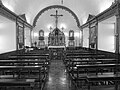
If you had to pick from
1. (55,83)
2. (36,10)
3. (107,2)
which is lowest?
(55,83)

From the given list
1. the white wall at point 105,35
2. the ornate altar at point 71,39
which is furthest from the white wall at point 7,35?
the ornate altar at point 71,39

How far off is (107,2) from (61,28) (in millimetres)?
8824

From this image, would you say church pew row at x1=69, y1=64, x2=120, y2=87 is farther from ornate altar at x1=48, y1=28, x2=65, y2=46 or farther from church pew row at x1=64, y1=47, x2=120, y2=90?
ornate altar at x1=48, y1=28, x2=65, y2=46

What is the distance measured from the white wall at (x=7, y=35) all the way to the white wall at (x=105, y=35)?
5.36 m

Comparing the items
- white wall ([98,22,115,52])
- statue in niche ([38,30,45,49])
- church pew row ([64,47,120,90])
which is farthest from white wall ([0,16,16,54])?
statue in niche ([38,30,45,49])

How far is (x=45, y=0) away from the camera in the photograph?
604 inches

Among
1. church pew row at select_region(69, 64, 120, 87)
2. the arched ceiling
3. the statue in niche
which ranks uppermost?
the arched ceiling

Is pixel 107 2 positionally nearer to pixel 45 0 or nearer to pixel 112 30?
pixel 112 30

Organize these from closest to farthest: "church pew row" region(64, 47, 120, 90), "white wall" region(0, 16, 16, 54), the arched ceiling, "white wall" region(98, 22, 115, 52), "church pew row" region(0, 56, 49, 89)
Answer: "church pew row" region(0, 56, 49, 89) → "church pew row" region(64, 47, 120, 90) → "white wall" region(0, 16, 16, 54) → "white wall" region(98, 22, 115, 52) → the arched ceiling

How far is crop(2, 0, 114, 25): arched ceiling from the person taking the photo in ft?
35.9

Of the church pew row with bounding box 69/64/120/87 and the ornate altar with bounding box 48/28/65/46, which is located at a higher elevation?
the ornate altar with bounding box 48/28/65/46

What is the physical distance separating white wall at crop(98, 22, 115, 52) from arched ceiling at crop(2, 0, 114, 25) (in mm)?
1140

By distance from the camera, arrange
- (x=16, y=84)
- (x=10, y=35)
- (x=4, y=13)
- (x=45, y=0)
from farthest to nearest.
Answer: (x=45, y=0)
(x=10, y=35)
(x=4, y=13)
(x=16, y=84)

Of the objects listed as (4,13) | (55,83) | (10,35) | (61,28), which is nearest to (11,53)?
(10,35)
